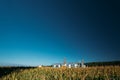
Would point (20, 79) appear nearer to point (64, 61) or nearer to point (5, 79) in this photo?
point (5, 79)

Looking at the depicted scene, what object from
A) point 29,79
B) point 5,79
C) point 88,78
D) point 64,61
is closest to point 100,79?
point 88,78

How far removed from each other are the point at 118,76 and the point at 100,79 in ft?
6.37

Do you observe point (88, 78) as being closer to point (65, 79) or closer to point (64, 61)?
point (65, 79)

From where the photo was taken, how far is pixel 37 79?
20312 millimetres

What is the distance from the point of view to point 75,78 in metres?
19.7

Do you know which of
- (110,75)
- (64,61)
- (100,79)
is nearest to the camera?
(100,79)

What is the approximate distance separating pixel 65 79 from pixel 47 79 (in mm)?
1760

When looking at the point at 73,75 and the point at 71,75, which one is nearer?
the point at 73,75

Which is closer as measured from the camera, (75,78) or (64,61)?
(75,78)

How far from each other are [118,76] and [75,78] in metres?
3.72

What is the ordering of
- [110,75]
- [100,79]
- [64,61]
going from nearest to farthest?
[100,79] → [110,75] → [64,61]

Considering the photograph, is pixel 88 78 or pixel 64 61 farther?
pixel 64 61

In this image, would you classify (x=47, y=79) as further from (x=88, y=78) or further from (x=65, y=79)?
(x=88, y=78)

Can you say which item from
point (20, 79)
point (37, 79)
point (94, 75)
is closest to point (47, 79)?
point (37, 79)
